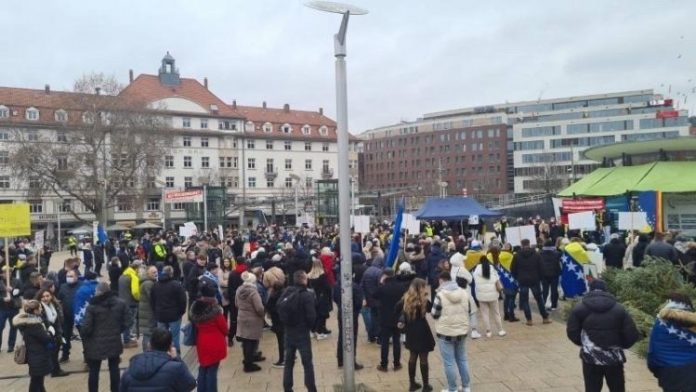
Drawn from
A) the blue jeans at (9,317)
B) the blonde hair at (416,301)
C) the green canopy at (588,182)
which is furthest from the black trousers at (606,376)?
the green canopy at (588,182)

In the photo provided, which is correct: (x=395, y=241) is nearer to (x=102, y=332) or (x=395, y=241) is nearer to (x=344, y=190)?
(x=344, y=190)

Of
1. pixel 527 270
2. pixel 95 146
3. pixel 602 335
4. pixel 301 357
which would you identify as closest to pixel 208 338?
pixel 301 357

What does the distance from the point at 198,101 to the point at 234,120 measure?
530 cm

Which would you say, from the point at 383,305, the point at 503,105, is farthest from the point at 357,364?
the point at 503,105

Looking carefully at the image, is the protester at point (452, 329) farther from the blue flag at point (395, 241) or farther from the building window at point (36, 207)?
the building window at point (36, 207)

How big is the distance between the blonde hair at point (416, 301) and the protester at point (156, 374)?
3.27m

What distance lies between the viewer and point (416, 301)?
7.31m

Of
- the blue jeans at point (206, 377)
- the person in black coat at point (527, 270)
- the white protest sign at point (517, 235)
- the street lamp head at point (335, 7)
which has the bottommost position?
the blue jeans at point (206, 377)

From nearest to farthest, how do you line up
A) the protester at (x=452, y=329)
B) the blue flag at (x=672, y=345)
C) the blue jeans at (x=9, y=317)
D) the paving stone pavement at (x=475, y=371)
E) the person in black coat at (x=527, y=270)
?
the blue flag at (x=672, y=345)
the protester at (x=452, y=329)
the paving stone pavement at (x=475, y=371)
the blue jeans at (x=9, y=317)
the person in black coat at (x=527, y=270)

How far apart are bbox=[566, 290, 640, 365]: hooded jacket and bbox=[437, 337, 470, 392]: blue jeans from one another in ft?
5.56

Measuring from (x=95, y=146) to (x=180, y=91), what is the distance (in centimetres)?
2728

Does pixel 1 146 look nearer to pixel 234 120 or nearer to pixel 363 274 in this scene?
pixel 234 120

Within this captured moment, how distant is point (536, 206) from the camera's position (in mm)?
34969

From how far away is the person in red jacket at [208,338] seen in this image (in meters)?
6.70
